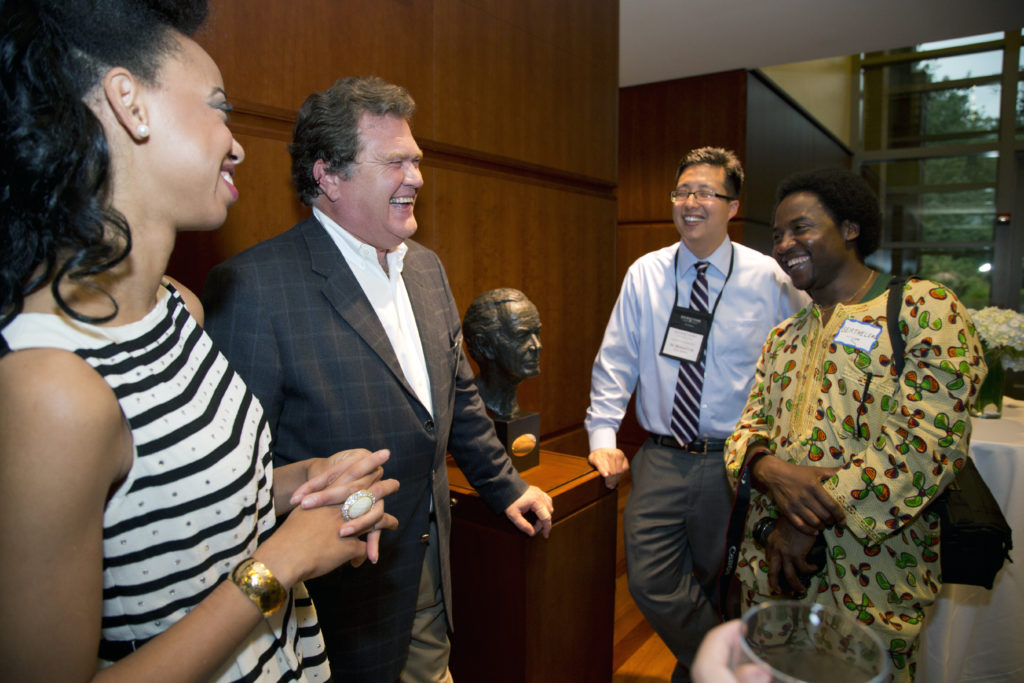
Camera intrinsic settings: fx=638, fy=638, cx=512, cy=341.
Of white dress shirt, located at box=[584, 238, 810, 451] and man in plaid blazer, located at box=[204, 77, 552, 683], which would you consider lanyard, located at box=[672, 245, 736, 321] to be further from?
man in plaid blazer, located at box=[204, 77, 552, 683]

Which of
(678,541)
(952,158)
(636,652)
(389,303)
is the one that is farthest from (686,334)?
(952,158)

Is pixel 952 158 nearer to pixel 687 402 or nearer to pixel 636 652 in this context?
pixel 687 402

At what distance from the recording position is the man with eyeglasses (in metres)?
2.49

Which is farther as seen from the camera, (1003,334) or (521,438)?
(1003,334)

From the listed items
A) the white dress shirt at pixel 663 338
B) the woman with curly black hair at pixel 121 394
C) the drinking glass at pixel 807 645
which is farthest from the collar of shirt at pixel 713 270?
the drinking glass at pixel 807 645

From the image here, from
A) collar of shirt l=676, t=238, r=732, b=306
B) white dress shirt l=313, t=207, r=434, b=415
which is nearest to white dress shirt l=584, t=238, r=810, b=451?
collar of shirt l=676, t=238, r=732, b=306

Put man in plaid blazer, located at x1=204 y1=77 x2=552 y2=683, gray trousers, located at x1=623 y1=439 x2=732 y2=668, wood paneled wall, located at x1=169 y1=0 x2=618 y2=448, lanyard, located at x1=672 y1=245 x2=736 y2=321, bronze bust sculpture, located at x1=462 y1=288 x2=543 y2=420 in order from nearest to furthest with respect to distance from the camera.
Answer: man in plaid blazer, located at x1=204 y1=77 x2=552 y2=683 → wood paneled wall, located at x1=169 y1=0 x2=618 y2=448 → bronze bust sculpture, located at x1=462 y1=288 x2=543 y2=420 → gray trousers, located at x1=623 y1=439 x2=732 y2=668 → lanyard, located at x1=672 y1=245 x2=736 y2=321

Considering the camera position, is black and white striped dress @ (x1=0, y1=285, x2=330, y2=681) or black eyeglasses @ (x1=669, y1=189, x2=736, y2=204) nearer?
black and white striped dress @ (x1=0, y1=285, x2=330, y2=681)

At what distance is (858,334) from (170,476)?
162cm

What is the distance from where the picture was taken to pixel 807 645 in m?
0.48

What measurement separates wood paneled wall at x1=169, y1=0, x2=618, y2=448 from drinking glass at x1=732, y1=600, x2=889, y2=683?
1.76 m

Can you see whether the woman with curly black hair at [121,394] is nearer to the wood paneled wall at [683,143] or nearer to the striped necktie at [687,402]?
the striped necktie at [687,402]

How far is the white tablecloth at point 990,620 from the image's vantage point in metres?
2.50

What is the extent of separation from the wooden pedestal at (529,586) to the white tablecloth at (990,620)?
1.39 m
